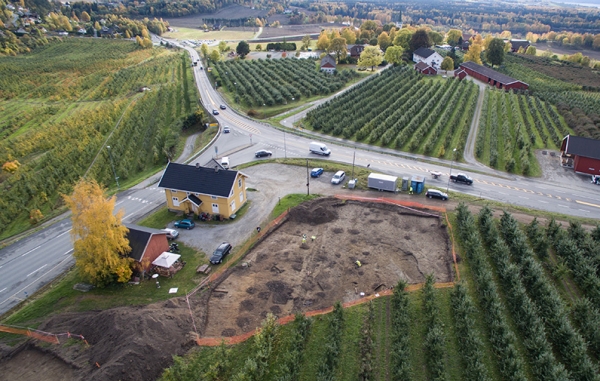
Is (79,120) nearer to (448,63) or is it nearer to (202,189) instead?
(202,189)

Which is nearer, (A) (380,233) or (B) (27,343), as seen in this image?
(B) (27,343)

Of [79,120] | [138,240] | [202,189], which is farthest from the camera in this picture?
[79,120]

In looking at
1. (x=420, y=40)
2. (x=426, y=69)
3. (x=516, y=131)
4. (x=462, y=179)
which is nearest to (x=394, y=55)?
(x=426, y=69)

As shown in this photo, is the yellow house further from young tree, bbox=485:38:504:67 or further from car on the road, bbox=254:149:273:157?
young tree, bbox=485:38:504:67

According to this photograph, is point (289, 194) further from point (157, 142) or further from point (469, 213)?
point (157, 142)

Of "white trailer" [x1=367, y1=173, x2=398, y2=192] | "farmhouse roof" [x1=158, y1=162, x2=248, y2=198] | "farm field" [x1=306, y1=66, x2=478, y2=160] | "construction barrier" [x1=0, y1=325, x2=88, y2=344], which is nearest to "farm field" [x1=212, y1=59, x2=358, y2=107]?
"farm field" [x1=306, y1=66, x2=478, y2=160]

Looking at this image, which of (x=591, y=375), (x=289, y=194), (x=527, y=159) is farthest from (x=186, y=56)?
(x=591, y=375)
